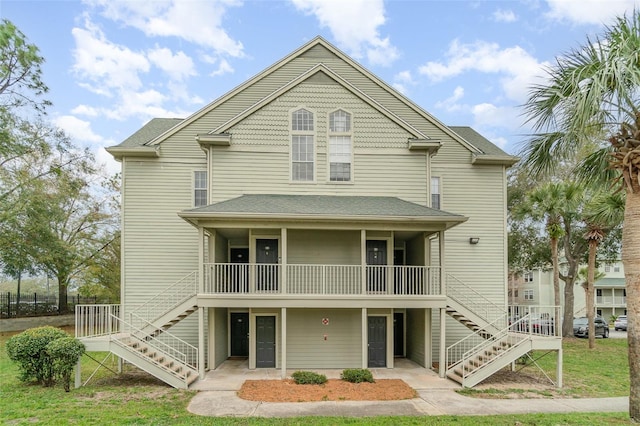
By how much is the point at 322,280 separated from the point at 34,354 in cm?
872

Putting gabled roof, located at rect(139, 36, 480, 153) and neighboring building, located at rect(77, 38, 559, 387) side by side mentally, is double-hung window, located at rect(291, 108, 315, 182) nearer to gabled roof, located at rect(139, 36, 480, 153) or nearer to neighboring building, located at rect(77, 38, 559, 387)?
neighboring building, located at rect(77, 38, 559, 387)

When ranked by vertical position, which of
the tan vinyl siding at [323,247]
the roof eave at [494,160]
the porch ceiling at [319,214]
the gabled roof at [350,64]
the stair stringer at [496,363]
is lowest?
the stair stringer at [496,363]

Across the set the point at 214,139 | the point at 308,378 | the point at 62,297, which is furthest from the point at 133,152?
the point at 62,297

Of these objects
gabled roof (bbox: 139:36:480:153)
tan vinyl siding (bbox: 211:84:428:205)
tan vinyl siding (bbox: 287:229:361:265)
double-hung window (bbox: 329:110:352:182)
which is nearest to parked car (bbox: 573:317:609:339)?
gabled roof (bbox: 139:36:480:153)

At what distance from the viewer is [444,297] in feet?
44.4

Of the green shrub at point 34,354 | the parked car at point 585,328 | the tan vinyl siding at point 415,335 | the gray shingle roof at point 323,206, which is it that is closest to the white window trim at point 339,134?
the gray shingle roof at point 323,206

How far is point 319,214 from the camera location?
12.8m

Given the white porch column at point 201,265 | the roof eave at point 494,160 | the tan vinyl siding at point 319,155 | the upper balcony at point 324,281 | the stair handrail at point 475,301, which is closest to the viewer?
the white porch column at point 201,265

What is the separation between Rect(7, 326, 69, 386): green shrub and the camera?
11586 mm

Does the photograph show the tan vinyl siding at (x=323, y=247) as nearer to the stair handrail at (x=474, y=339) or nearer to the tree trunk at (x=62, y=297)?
the stair handrail at (x=474, y=339)

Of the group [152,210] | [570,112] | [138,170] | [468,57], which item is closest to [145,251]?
[152,210]

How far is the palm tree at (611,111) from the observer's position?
8.04 m

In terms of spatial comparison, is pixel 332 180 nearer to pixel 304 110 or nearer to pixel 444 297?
pixel 304 110

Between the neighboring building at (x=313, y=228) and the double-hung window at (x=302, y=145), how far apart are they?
0.17 feet
